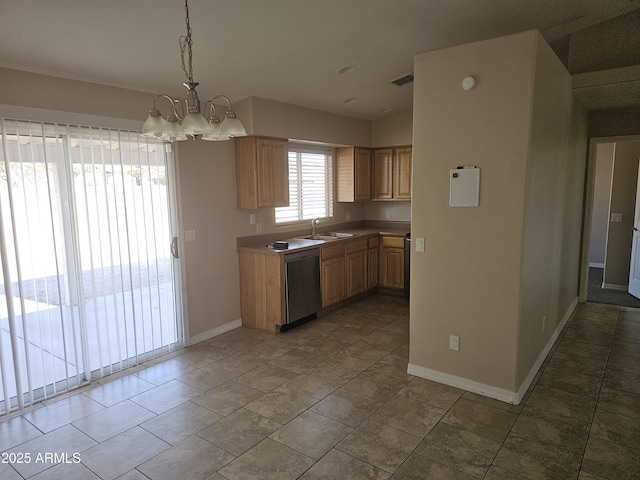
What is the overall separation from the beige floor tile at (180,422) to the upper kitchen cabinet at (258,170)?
2305 mm

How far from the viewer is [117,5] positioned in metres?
2.44

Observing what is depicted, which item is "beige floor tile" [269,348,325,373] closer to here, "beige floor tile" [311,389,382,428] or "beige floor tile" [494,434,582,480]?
"beige floor tile" [311,389,382,428]

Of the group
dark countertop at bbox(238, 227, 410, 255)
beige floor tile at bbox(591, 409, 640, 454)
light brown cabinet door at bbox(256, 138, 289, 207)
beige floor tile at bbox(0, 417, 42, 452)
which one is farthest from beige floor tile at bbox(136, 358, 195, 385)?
beige floor tile at bbox(591, 409, 640, 454)

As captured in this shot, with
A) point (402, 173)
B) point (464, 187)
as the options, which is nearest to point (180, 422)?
point (464, 187)

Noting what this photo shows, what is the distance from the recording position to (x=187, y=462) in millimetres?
2418

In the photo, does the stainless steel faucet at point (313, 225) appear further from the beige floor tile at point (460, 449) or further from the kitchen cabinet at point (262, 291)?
the beige floor tile at point (460, 449)

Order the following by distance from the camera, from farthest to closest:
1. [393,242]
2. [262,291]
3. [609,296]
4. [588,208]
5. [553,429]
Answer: [393,242], [609,296], [588,208], [262,291], [553,429]

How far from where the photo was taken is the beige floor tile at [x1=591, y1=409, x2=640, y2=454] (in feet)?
8.39

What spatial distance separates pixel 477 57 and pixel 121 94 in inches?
116

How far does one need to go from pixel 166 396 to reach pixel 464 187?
113 inches

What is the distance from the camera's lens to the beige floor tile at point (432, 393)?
305 cm

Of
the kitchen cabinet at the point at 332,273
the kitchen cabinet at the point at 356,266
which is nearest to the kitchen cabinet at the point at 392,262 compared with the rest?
the kitchen cabinet at the point at 356,266

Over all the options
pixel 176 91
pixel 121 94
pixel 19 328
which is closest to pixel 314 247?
pixel 176 91

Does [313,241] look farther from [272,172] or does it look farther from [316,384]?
[316,384]
